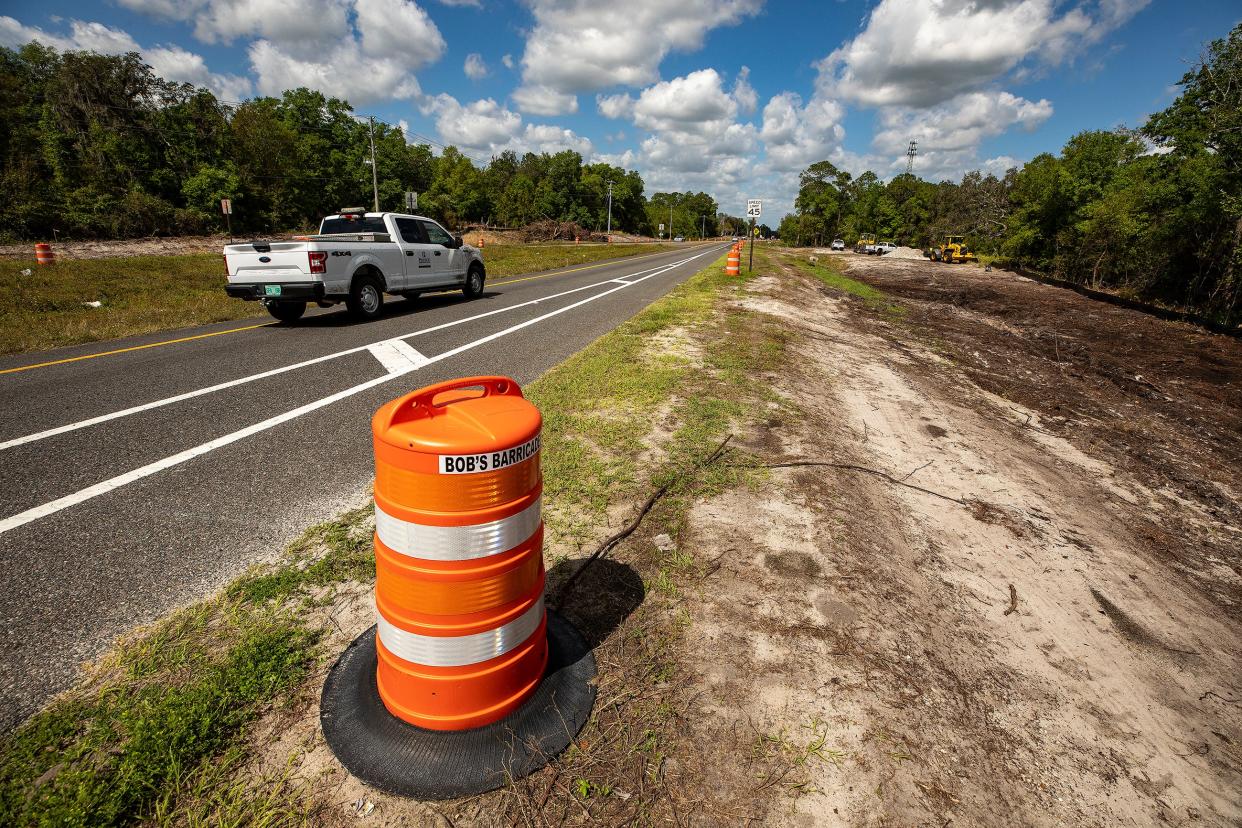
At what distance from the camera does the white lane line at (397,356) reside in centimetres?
662

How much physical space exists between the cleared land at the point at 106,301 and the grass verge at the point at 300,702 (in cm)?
846

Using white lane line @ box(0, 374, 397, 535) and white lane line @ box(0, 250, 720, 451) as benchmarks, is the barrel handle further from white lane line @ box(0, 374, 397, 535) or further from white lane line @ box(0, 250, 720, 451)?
white lane line @ box(0, 250, 720, 451)

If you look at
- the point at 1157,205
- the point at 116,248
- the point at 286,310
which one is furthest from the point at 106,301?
the point at 1157,205

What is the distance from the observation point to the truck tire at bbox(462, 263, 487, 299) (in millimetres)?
13117

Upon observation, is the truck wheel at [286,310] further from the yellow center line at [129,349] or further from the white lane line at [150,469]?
the white lane line at [150,469]

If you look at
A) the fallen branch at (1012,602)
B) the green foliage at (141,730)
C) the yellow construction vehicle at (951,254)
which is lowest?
the fallen branch at (1012,602)

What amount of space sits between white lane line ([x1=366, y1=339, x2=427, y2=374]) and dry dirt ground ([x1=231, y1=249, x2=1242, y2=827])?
436 centimetres

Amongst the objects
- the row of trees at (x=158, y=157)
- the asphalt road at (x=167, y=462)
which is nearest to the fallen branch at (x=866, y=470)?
the asphalt road at (x=167, y=462)

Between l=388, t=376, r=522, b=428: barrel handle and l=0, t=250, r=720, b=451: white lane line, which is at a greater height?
l=388, t=376, r=522, b=428: barrel handle

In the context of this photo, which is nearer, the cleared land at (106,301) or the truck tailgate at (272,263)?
the cleared land at (106,301)

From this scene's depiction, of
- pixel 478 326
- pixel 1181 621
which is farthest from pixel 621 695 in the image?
pixel 478 326

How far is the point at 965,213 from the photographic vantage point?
7506 centimetres

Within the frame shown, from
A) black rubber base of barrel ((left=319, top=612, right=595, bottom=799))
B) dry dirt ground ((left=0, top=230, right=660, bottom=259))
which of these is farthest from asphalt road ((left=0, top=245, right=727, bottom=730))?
dry dirt ground ((left=0, top=230, right=660, bottom=259))

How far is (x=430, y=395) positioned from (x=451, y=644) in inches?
36.1
